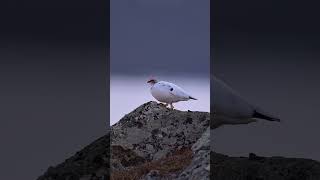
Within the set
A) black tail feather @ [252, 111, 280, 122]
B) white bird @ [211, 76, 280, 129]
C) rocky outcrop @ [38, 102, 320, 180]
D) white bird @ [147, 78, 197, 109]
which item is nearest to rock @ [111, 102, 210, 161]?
rocky outcrop @ [38, 102, 320, 180]

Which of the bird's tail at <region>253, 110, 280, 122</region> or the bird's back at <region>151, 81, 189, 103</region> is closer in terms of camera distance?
the bird's back at <region>151, 81, 189, 103</region>

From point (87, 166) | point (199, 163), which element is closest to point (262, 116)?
point (199, 163)

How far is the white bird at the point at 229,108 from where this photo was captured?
5.68 metres

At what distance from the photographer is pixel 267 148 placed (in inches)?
243

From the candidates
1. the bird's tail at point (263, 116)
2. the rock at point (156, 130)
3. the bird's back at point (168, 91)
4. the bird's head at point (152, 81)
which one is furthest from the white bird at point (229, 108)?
the bird's head at point (152, 81)

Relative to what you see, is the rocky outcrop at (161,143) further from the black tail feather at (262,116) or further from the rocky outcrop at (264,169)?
the black tail feather at (262,116)

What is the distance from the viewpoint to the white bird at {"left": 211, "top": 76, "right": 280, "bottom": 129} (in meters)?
5.68

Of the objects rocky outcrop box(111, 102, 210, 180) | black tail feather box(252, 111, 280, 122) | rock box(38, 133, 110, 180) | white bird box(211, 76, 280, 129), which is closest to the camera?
rock box(38, 133, 110, 180)

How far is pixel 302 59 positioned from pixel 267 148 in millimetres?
1089

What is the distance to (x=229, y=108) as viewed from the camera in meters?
5.77

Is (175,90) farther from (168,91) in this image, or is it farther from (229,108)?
(229,108)

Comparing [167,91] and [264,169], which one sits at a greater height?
[167,91]

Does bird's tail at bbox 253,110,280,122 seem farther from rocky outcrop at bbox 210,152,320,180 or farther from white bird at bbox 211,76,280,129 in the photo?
rocky outcrop at bbox 210,152,320,180

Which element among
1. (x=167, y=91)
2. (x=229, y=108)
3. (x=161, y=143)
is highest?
(x=167, y=91)
